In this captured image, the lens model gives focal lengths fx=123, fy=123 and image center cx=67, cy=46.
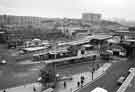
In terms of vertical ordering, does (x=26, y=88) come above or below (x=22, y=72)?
below

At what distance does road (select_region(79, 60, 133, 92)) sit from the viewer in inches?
577

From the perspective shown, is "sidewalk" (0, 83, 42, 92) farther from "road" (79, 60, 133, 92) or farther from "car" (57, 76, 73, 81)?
"road" (79, 60, 133, 92)

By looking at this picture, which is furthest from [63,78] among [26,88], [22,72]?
[22,72]

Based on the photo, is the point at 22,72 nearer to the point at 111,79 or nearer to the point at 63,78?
the point at 63,78

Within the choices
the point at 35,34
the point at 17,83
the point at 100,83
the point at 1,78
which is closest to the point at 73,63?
the point at 100,83

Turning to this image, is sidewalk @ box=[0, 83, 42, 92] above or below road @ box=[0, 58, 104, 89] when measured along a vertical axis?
below

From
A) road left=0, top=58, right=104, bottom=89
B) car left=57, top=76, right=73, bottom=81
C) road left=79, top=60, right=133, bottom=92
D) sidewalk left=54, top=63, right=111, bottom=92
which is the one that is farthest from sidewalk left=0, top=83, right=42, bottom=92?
road left=79, top=60, right=133, bottom=92

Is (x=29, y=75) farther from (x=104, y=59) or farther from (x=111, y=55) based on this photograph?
(x=111, y=55)

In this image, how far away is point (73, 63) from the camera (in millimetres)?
24484

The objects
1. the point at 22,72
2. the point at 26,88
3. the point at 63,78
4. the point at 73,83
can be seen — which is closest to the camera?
the point at 26,88

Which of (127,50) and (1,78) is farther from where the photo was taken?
(127,50)

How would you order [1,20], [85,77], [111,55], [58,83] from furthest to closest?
[1,20]
[111,55]
[85,77]
[58,83]

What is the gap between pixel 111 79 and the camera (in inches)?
667

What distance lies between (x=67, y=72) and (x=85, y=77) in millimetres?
3481
